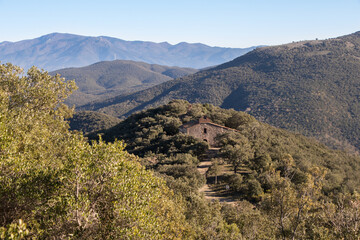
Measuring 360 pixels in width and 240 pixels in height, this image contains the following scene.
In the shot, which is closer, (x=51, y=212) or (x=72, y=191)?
(x=51, y=212)

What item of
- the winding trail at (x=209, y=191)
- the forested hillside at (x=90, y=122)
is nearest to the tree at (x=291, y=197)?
the winding trail at (x=209, y=191)

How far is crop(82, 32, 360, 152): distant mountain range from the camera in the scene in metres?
96.8

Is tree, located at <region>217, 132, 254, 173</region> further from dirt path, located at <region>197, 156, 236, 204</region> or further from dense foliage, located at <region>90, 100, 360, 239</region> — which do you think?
dirt path, located at <region>197, 156, 236, 204</region>

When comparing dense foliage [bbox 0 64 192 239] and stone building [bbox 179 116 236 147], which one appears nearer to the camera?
dense foliage [bbox 0 64 192 239]

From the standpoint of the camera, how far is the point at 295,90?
12506cm

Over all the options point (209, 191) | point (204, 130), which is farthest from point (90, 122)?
point (209, 191)

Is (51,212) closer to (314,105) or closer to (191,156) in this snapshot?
(191,156)

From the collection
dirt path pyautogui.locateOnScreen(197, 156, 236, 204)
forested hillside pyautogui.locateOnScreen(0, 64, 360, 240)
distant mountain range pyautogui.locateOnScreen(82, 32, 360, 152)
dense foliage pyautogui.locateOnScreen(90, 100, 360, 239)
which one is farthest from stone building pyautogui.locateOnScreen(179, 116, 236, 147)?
distant mountain range pyautogui.locateOnScreen(82, 32, 360, 152)

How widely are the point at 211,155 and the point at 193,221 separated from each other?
2536cm

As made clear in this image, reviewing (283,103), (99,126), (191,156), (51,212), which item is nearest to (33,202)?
(51,212)

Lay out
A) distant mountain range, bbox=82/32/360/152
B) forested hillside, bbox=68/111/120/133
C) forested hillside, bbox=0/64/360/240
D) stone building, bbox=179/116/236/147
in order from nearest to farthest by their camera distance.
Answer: forested hillside, bbox=0/64/360/240, stone building, bbox=179/116/236/147, distant mountain range, bbox=82/32/360/152, forested hillside, bbox=68/111/120/133

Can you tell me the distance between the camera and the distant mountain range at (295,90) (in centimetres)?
9675

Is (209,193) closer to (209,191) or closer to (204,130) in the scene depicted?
(209,191)

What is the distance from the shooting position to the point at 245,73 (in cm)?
17150
